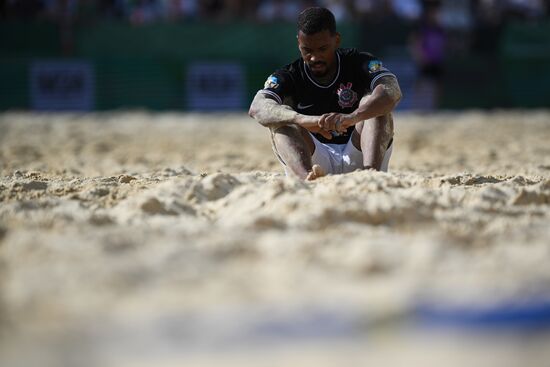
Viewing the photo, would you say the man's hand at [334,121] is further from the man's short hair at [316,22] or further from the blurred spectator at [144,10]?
the blurred spectator at [144,10]

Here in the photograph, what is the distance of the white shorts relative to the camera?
4.77 metres

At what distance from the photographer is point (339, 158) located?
4.84 meters

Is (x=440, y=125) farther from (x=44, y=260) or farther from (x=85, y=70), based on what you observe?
(x=44, y=260)

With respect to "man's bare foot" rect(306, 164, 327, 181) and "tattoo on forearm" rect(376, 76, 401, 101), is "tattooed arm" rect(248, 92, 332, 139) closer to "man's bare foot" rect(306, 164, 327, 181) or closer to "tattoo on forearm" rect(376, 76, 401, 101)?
"man's bare foot" rect(306, 164, 327, 181)

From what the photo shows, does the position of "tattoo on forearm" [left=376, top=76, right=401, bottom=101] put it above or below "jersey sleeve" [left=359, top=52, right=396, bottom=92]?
below

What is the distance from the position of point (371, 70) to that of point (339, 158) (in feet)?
1.86

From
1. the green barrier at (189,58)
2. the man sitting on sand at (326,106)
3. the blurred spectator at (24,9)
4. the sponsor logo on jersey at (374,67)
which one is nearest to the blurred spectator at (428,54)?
the green barrier at (189,58)

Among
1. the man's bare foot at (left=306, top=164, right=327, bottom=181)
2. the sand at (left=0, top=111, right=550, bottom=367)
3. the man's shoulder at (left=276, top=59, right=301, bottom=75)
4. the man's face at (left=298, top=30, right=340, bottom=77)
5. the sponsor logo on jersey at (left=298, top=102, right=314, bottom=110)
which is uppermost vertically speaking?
the man's face at (left=298, top=30, right=340, bottom=77)

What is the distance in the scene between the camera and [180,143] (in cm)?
978

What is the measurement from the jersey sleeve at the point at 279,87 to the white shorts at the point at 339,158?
309mm

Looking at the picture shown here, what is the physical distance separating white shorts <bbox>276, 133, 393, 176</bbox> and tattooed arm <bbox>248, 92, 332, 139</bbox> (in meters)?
0.20

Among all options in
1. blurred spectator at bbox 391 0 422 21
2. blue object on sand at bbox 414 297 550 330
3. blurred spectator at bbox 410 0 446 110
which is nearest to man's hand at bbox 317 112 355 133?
blue object on sand at bbox 414 297 550 330

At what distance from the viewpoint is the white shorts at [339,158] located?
477 centimetres

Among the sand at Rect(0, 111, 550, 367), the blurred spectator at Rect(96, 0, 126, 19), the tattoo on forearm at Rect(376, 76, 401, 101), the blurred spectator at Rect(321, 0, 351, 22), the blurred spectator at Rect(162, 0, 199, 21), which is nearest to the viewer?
the sand at Rect(0, 111, 550, 367)
